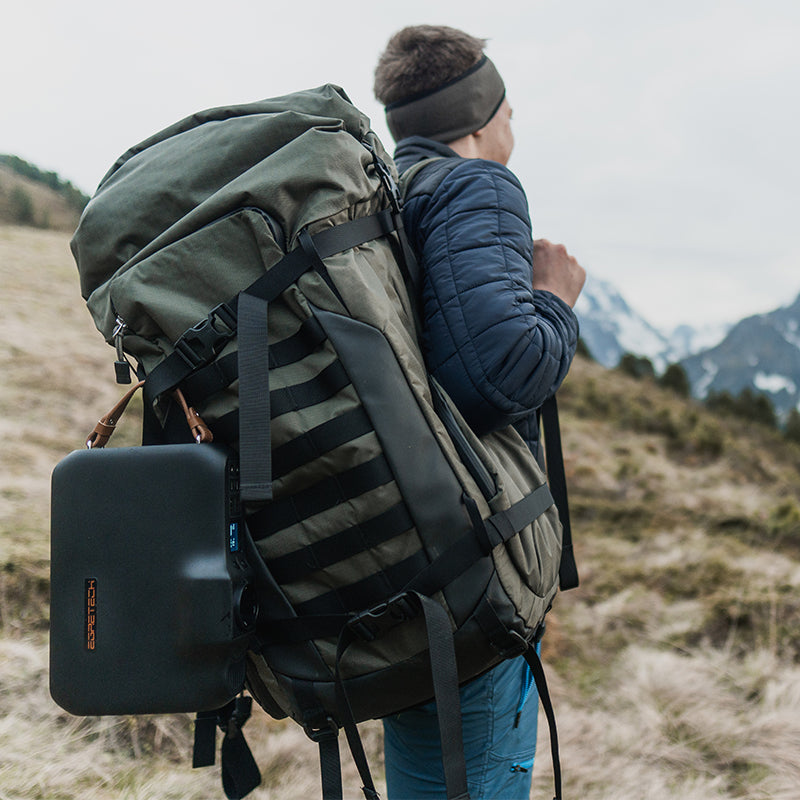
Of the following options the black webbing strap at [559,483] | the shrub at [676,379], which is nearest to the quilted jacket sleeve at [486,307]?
the black webbing strap at [559,483]

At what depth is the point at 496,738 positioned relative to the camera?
1.63m

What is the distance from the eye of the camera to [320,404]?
134 cm

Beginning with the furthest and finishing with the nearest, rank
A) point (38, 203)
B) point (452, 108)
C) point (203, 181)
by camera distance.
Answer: point (38, 203) → point (452, 108) → point (203, 181)

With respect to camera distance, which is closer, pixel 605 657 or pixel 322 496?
pixel 322 496

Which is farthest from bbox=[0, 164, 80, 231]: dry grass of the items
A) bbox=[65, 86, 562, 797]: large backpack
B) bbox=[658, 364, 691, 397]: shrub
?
bbox=[65, 86, 562, 797]: large backpack

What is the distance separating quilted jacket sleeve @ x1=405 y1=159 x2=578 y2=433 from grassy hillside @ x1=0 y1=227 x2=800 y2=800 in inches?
84.7

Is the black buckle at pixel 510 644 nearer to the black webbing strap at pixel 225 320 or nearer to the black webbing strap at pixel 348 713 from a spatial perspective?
the black webbing strap at pixel 348 713

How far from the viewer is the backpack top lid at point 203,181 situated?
133 cm

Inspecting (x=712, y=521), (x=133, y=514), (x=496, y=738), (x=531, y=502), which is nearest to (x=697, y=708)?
(x=496, y=738)

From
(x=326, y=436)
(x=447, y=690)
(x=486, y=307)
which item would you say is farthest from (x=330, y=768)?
(x=486, y=307)

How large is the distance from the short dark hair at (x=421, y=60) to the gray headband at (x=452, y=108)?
0.07 ft

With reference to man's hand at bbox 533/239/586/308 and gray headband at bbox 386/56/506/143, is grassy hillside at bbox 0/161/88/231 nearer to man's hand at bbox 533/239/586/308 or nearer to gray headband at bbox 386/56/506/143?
gray headband at bbox 386/56/506/143

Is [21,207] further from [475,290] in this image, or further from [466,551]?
[466,551]

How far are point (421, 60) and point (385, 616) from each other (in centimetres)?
144
